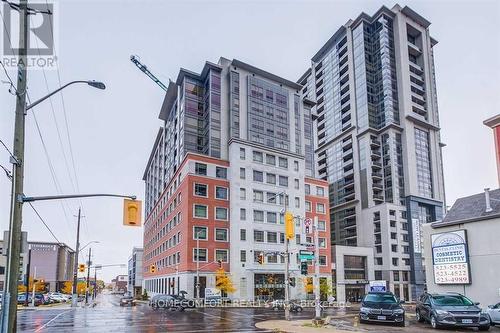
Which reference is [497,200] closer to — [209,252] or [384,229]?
[209,252]

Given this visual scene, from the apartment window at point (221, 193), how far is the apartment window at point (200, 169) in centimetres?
340

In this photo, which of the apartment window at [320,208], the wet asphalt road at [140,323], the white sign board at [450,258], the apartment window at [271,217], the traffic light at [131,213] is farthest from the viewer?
the apartment window at [320,208]

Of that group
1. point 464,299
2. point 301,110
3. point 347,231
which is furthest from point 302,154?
point 464,299

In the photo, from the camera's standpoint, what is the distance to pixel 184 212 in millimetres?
70938

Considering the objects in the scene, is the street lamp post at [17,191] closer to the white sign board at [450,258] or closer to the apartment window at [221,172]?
the white sign board at [450,258]

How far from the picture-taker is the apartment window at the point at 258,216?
73787 mm

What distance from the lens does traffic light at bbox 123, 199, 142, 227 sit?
53.9 feet

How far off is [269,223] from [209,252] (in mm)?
12140

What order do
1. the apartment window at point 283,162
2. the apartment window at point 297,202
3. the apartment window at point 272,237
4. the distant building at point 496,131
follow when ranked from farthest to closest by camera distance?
the apartment window at point 283,162, the apartment window at point 297,202, the apartment window at point 272,237, the distant building at point 496,131

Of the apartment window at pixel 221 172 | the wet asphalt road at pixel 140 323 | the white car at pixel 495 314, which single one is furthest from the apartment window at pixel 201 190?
the white car at pixel 495 314

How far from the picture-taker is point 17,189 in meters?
13.2

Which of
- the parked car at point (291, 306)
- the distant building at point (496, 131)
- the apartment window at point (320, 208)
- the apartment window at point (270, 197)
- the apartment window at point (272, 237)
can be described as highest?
the distant building at point (496, 131)

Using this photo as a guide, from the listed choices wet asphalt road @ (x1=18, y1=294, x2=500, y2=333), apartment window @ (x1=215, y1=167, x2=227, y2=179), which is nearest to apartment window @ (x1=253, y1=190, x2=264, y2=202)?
apartment window @ (x1=215, y1=167, x2=227, y2=179)

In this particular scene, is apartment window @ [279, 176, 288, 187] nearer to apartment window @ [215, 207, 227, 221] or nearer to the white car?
apartment window @ [215, 207, 227, 221]
